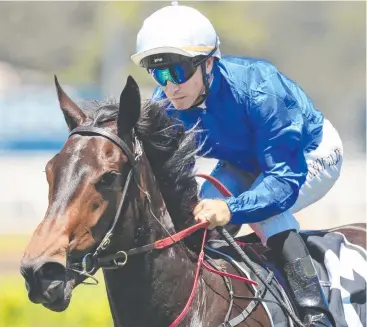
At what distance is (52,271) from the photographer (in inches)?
131

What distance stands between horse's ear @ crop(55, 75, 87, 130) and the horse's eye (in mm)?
335

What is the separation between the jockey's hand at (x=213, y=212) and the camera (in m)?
3.84

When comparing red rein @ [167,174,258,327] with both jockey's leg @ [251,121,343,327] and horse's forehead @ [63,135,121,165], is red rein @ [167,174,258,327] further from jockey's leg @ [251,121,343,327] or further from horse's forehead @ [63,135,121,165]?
horse's forehead @ [63,135,121,165]

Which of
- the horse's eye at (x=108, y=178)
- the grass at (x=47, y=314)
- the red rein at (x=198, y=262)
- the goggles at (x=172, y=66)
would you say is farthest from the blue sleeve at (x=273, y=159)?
the grass at (x=47, y=314)

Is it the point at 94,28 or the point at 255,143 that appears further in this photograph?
the point at 94,28

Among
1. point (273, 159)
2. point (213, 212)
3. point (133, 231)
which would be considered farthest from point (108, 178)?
point (273, 159)

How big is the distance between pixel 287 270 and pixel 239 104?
2.35 feet

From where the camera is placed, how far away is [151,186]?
12.4ft

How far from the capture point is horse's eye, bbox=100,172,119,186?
→ 3494mm

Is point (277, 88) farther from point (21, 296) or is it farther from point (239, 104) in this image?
point (21, 296)

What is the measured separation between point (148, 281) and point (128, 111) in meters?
0.64

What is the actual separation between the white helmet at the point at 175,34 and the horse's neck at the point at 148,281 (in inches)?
19.3

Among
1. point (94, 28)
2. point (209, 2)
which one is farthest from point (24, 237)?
point (94, 28)

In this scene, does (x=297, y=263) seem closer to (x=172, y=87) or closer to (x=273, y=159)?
(x=273, y=159)
